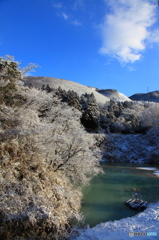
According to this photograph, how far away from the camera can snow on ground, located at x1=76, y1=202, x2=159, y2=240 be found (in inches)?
255

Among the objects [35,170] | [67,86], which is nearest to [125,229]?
[35,170]

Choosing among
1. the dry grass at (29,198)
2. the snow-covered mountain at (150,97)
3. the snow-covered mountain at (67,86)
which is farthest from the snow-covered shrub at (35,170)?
the snow-covered mountain at (150,97)

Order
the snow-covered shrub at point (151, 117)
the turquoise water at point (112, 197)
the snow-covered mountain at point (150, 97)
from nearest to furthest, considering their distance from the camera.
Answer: the turquoise water at point (112, 197), the snow-covered shrub at point (151, 117), the snow-covered mountain at point (150, 97)

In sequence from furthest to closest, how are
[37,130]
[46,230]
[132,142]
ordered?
[132,142] → [37,130] → [46,230]

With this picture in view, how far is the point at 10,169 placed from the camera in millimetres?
7855

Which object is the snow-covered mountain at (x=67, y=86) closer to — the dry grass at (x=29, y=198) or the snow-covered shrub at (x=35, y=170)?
the snow-covered shrub at (x=35, y=170)

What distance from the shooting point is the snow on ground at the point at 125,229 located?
21.3 feet

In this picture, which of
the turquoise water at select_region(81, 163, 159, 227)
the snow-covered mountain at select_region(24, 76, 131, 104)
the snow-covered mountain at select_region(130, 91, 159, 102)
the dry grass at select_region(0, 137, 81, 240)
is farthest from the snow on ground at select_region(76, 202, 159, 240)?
the snow-covered mountain at select_region(130, 91, 159, 102)

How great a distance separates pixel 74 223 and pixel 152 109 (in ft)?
118

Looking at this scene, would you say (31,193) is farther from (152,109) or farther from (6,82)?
(152,109)

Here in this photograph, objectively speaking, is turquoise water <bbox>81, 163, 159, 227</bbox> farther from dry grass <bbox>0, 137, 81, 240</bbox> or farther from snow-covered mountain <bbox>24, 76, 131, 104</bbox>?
snow-covered mountain <bbox>24, 76, 131, 104</bbox>

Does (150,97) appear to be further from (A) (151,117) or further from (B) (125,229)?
(B) (125,229)

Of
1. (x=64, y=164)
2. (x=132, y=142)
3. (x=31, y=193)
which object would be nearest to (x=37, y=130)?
(x=31, y=193)

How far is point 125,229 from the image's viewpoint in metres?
7.18
